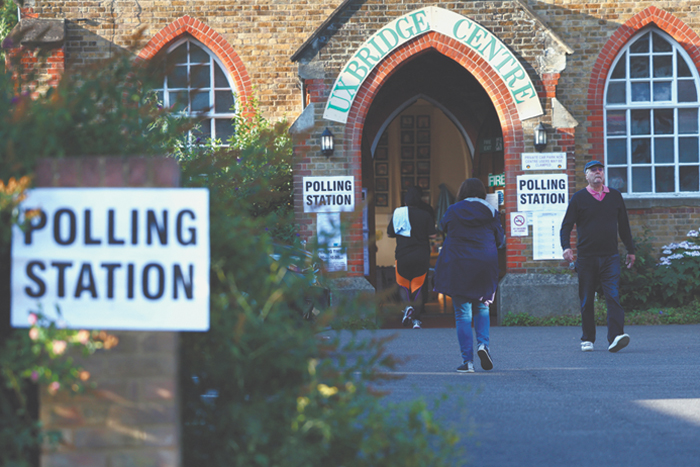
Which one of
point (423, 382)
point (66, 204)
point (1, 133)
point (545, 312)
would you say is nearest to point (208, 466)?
point (66, 204)

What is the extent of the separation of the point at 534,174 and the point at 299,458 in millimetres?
9705

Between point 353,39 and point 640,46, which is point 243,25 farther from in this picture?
point 640,46

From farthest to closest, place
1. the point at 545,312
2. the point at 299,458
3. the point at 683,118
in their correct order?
the point at 683,118 → the point at 545,312 → the point at 299,458

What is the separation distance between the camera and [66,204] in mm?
2889

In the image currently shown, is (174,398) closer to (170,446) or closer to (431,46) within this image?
(170,446)

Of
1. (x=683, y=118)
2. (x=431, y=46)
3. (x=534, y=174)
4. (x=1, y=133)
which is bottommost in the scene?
(x=1, y=133)

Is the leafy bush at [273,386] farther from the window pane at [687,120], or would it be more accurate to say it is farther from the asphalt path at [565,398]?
the window pane at [687,120]

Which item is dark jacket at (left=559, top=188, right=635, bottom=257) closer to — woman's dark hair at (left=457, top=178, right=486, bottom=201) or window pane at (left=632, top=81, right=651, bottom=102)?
woman's dark hair at (left=457, top=178, right=486, bottom=201)

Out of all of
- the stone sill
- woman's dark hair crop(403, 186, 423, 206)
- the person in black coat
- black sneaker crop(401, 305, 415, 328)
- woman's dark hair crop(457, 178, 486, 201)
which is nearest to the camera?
woman's dark hair crop(457, 178, 486, 201)

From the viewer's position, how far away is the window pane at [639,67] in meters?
13.4

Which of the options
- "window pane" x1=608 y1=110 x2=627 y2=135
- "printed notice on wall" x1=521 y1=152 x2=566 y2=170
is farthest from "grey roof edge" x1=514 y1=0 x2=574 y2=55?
"window pane" x1=608 y1=110 x2=627 y2=135

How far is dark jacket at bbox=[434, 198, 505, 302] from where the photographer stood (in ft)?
23.4

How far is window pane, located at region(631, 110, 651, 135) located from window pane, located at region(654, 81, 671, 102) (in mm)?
313

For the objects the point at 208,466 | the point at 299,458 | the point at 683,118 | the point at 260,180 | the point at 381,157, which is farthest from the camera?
the point at 381,157
